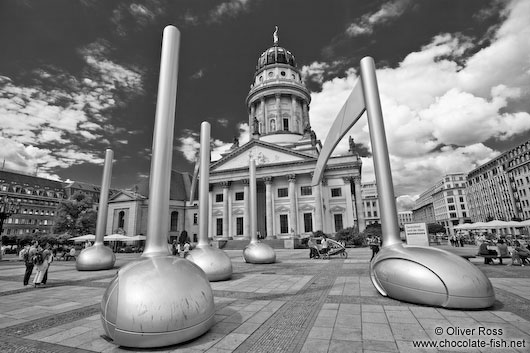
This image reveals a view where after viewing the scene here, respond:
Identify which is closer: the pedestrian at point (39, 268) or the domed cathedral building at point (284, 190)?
the pedestrian at point (39, 268)

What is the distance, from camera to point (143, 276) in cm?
419

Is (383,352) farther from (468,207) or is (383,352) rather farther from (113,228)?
(468,207)

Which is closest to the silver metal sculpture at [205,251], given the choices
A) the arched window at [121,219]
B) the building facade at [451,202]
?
the arched window at [121,219]

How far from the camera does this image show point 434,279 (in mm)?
5531

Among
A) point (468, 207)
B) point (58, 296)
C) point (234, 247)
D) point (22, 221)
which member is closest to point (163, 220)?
point (58, 296)

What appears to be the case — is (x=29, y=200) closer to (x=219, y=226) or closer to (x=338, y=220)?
(x=219, y=226)

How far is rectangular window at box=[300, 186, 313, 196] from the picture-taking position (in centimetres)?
4163

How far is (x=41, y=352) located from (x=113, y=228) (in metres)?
60.3

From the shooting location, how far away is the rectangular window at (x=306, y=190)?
1639 inches

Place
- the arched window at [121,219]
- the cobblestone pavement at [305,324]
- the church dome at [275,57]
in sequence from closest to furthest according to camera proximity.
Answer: the cobblestone pavement at [305,324] → the arched window at [121,219] → the church dome at [275,57]

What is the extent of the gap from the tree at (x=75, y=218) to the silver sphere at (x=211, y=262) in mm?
40129

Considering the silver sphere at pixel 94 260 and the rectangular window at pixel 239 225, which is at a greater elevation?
the rectangular window at pixel 239 225

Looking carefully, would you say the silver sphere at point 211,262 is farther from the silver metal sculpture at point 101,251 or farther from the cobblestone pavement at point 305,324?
the silver metal sculpture at point 101,251

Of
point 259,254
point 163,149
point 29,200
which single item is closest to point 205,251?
point 163,149
